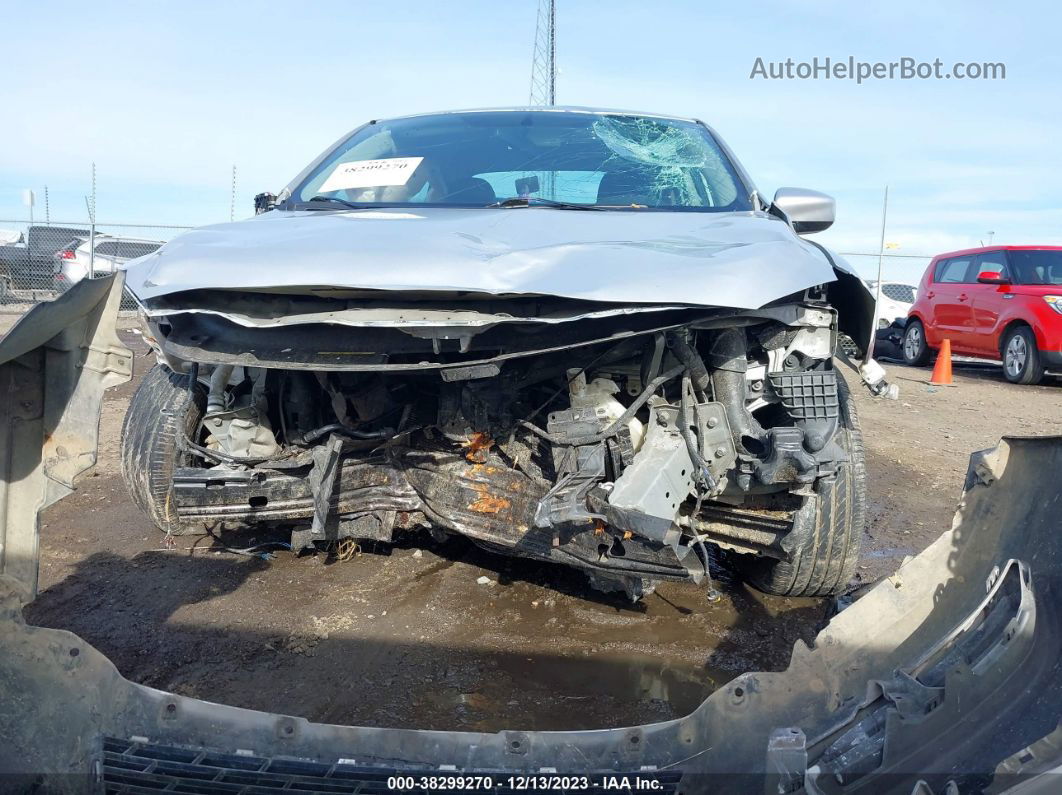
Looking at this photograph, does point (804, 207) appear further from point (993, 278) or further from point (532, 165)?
point (993, 278)

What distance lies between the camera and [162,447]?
2.98 metres

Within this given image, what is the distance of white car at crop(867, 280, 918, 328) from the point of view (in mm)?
13972

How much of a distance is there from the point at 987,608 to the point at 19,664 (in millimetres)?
2098

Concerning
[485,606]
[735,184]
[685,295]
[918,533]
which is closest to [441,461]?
[485,606]

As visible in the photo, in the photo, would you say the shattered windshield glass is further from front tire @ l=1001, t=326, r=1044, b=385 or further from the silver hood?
front tire @ l=1001, t=326, r=1044, b=385

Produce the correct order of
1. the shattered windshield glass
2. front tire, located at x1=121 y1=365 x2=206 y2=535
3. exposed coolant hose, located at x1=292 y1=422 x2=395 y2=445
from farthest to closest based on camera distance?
1. the shattered windshield glass
2. front tire, located at x1=121 y1=365 x2=206 y2=535
3. exposed coolant hose, located at x1=292 y1=422 x2=395 y2=445

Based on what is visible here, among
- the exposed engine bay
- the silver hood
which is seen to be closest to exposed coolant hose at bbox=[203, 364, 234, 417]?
the exposed engine bay

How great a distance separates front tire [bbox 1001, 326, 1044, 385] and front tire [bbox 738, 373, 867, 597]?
8.19 m

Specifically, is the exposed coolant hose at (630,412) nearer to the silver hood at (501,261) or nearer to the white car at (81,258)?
the silver hood at (501,261)

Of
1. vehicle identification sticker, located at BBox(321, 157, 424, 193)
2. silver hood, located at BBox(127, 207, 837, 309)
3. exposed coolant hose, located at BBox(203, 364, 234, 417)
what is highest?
vehicle identification sticker, located at BBox(321, 157, 424, 193)

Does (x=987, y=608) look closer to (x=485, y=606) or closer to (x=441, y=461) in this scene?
(x=441, y=461)

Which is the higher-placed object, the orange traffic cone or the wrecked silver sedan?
the wrecked silver sedan

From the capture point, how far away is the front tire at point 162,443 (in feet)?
9.66

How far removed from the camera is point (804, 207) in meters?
3.14
